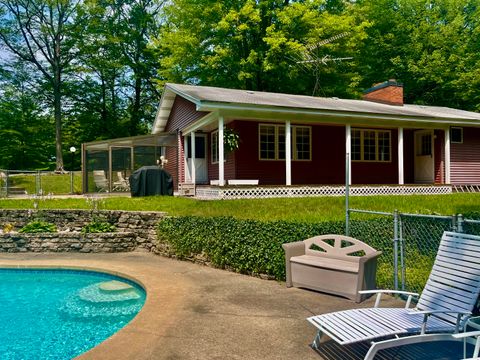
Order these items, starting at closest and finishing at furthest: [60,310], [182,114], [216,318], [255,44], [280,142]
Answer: [216,318] < [60,310] < [280,142] < [182,114] < [255,44]

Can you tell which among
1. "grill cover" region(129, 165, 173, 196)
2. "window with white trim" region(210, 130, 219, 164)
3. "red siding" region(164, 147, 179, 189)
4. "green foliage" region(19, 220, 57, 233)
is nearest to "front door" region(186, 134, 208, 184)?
"window with white trim" region(210, 130, 219, 164)

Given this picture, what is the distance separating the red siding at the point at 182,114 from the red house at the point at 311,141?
46mm

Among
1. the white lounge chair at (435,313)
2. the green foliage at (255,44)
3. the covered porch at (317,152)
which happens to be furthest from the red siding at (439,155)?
the white lounge chair at (435,313)

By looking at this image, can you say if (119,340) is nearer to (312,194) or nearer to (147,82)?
(312,194)

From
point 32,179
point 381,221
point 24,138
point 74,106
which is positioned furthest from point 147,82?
point 381,221

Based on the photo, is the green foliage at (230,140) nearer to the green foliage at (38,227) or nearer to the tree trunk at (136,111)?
the green foliage at (38,227)

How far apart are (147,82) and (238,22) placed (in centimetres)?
1238

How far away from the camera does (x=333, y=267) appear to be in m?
5.77

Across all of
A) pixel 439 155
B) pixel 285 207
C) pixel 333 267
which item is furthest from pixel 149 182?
pixel 439 155

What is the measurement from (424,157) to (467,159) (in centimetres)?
220

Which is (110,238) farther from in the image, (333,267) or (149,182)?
(333,267)

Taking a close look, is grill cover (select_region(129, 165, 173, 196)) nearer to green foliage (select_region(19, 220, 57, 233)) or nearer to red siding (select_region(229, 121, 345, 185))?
red siding (select_region(229, 121, 345, 185))

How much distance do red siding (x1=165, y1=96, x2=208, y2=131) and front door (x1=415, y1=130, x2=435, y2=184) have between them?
10.8 metres

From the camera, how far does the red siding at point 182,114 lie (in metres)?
18.3
